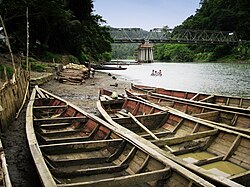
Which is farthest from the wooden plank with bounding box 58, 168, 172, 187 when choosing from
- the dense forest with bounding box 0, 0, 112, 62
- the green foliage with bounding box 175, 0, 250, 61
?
the green foliage with bounding box 175, 0, 250, 61

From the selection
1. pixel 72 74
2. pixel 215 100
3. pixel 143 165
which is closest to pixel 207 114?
pixel 215 100

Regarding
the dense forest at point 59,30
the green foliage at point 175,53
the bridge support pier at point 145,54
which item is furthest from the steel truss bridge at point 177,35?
the dense forest at point 59,30

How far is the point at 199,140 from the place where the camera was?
700 centimetres

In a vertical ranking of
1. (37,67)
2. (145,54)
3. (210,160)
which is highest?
(145,54)

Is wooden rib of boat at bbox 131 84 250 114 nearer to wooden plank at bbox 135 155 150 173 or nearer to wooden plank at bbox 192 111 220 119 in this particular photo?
wooden plank at bbox 192 111 220 119

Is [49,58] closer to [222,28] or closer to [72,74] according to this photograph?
[72,74]

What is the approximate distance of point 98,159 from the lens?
5.80 metres

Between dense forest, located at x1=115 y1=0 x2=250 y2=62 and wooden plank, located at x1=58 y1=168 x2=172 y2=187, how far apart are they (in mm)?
72770

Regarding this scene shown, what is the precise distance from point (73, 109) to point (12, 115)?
92.7 inches

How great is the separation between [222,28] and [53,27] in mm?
79729

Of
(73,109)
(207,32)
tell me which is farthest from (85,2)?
(207,32)

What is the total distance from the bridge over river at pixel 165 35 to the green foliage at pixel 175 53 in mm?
5584

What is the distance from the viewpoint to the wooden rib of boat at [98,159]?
4141mm

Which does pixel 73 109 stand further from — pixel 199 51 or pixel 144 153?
pixel 199 51
